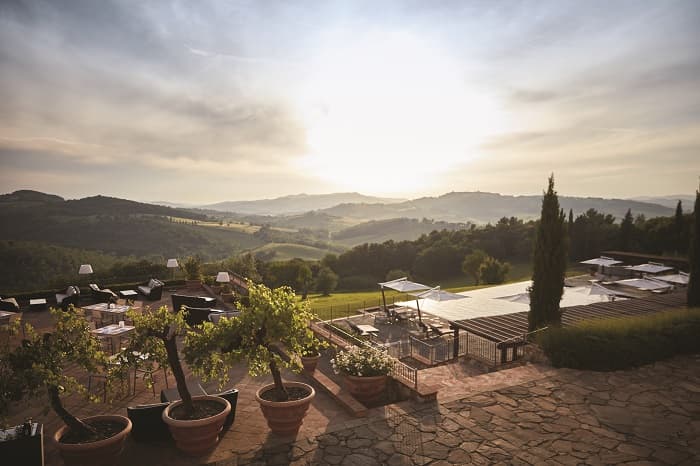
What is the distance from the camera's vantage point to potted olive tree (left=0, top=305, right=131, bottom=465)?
4641 millimetres

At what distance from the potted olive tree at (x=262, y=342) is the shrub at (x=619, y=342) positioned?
6756 mm

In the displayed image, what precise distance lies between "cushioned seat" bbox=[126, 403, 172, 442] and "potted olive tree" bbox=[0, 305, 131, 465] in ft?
0.72

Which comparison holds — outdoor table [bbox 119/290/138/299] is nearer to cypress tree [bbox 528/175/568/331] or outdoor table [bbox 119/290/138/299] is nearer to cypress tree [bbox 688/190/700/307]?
cypress tree [bbox 528/175/568/331]

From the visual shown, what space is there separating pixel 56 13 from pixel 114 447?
13.0m

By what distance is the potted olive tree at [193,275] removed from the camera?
20172mm

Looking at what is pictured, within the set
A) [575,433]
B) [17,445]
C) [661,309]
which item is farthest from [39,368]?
[661,309]

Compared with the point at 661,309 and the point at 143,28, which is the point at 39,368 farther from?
the point at 661,309

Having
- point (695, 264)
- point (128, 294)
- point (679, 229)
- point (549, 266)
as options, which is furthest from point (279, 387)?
point (679, 229)

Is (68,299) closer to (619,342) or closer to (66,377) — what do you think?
(66,377)

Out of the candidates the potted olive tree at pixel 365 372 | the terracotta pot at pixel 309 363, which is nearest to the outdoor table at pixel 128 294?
→ the terracotta pot at pixel 309 363

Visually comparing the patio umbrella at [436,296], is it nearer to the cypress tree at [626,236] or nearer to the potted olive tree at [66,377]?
the potted olive tree at [66,377]

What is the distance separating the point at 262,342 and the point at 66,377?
2.48m

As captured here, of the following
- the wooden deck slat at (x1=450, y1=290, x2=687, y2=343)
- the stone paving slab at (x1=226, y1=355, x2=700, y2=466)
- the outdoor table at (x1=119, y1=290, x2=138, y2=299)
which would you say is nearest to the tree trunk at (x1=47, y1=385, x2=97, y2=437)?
the stone paving slab at (x1=226, y1=355, x2=700, y2=466)

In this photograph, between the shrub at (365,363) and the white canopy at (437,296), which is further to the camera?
the white canopy at (437,296)
